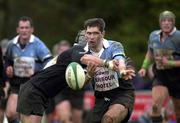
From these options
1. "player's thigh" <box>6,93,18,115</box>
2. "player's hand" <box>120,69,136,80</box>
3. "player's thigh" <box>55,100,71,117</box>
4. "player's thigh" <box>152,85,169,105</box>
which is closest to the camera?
"player's hand" <box>120,69,136,80</box>

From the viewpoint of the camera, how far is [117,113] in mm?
11883

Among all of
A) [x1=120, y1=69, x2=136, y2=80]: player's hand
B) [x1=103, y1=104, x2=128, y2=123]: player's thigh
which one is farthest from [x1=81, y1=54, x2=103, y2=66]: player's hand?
[x1=103, y1=104, x2=128, y2=123]: player's thigh

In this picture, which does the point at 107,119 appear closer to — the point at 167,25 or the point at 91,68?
the point at 91,68

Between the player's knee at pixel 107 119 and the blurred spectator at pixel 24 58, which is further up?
the blurred spectator at pixel 24 58

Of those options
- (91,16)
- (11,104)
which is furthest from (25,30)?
(91,16)

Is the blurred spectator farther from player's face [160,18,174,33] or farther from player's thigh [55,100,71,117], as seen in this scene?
player's face [160,18,174,33]

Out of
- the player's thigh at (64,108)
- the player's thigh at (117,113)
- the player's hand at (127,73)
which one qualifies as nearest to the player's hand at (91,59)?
the player's hand at (127,73)

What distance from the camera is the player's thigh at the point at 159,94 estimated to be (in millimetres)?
14531

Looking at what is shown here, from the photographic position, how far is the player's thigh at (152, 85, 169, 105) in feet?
47.7

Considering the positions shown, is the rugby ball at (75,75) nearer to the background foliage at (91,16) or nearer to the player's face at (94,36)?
the player's face at (94,36)

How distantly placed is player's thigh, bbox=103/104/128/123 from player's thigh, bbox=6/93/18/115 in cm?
326

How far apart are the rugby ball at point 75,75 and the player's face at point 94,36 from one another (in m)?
0.40

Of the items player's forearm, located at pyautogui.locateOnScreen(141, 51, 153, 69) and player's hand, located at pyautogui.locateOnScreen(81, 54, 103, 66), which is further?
player's forearm, located at pyautogui.locateOnScreen(141, 51, 153, 69)

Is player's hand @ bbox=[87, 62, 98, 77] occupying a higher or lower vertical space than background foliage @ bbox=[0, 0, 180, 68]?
lower
